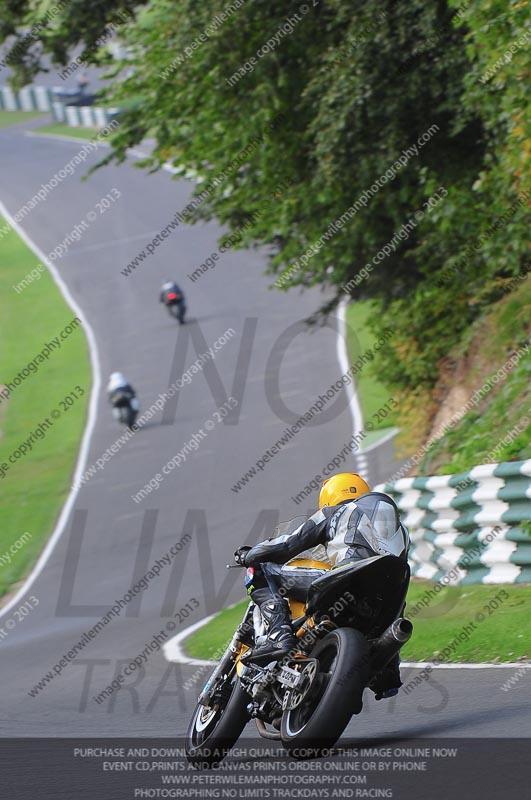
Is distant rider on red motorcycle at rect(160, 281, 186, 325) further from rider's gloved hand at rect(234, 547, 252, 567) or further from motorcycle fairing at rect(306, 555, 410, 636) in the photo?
motorcycle fairing at rect(306, 555, 410, 636)

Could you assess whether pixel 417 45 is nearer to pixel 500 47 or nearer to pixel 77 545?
pixel 500 47

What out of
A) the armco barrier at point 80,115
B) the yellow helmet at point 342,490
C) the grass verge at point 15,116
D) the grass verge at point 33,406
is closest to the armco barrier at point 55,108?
the armco barrier at point 80,115

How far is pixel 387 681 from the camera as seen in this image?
621 cm

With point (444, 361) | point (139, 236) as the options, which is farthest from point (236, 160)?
point (139, 236)

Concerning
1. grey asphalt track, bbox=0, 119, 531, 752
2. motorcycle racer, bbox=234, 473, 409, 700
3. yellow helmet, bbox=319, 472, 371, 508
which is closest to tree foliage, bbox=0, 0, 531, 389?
grey asphalt track, bbox=0, 119, 531, 752

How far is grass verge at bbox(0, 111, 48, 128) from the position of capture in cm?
7031

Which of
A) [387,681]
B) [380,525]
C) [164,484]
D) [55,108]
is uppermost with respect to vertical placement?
[380,525]

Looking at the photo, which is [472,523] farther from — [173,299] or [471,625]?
[173,299]

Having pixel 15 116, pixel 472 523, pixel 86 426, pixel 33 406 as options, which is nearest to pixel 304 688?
pixel 472 523

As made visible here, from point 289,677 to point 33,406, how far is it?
2737 cm

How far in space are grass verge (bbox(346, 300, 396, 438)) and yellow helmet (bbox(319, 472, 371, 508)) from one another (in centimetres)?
1285

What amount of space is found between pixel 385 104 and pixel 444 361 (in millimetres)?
3733

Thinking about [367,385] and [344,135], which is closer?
[344,135]

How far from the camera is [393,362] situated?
19.0m
